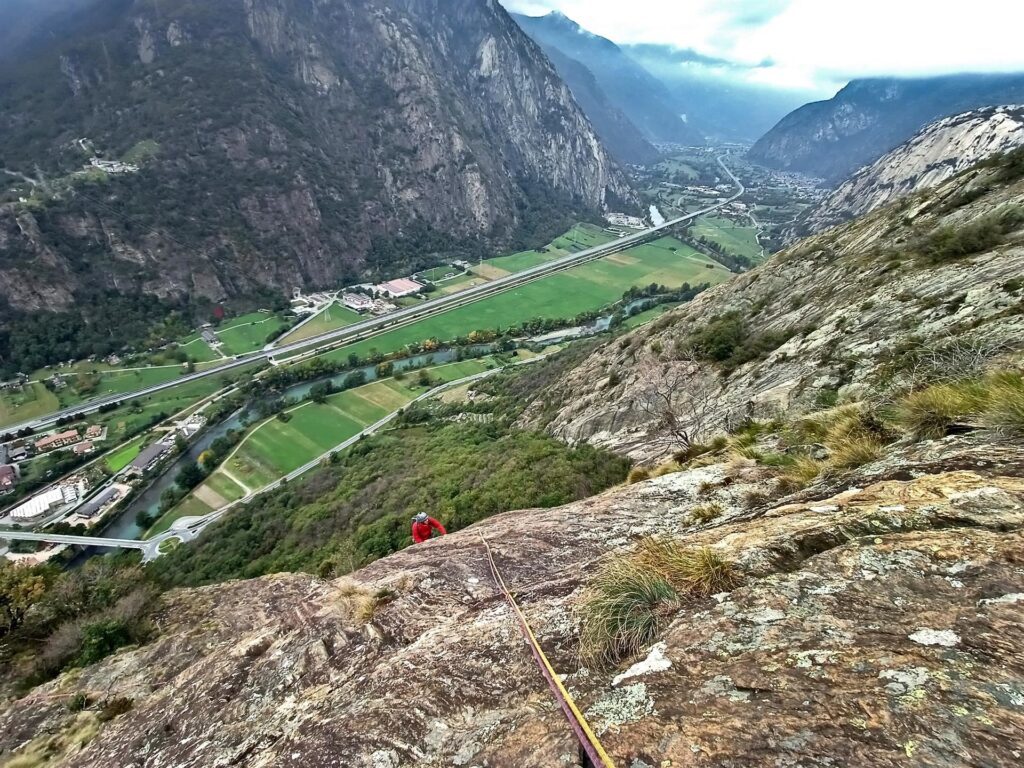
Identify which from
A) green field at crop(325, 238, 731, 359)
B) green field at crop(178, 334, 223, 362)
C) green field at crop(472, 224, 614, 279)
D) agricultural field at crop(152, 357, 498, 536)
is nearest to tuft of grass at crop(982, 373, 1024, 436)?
agricultural field at crop(152, 357, 498, 536)

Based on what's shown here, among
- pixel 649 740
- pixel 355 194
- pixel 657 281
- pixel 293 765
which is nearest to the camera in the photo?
pixel 649 740

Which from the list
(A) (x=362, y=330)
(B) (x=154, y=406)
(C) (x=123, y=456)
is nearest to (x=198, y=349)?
(B) (x=154, y=406)

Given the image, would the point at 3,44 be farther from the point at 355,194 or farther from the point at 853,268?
the point at 853,268

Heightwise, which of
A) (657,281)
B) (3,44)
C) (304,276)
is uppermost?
(3,44)

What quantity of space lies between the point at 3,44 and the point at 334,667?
27208 centimetres

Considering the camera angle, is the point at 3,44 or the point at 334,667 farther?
the point at 3,44

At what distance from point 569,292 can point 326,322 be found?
66201mm

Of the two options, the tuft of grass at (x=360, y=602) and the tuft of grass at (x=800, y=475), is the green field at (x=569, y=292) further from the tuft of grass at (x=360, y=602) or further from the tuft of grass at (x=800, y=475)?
the tuft of grass at (x=800, y=475)

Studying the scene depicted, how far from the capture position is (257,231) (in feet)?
502

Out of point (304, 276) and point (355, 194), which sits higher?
point (355, 194)

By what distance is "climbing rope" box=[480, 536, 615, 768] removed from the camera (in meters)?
4.00

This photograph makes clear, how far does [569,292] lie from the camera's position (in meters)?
142

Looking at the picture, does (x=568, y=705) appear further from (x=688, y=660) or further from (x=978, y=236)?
(x=978, y=236)

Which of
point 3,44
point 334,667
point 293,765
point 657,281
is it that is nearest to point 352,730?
point 293,765
